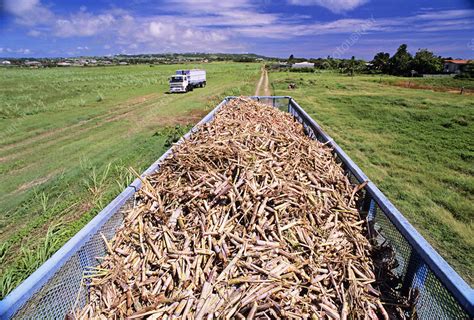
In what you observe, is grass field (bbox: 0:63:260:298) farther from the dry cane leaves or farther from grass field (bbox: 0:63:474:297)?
the dry cane leaves

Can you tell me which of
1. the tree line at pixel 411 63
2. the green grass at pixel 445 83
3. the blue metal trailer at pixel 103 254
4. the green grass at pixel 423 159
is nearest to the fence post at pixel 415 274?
the blue metal trailer at pixel 103 254

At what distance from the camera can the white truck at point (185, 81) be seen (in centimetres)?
2764

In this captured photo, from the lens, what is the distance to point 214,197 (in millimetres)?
3021

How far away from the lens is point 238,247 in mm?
2480

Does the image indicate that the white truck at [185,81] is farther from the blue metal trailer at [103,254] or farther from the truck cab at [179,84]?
the blue metal trailer at [103,254]

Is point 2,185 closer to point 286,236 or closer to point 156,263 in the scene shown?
point 156,263

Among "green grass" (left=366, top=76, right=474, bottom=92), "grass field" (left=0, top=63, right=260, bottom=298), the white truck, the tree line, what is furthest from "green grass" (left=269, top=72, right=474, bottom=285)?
the tree line

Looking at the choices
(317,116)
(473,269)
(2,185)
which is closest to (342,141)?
(317,116)

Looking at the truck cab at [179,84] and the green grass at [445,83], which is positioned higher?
the green grass at [445,83]

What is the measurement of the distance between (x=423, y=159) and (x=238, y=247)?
7.84m

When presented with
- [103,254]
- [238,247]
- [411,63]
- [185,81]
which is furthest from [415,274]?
[411,63]

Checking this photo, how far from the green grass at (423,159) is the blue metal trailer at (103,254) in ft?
6.87

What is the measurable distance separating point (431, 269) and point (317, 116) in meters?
13.3

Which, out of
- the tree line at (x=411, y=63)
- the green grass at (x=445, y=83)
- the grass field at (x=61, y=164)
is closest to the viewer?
the grass field at (x=61, y=164)
